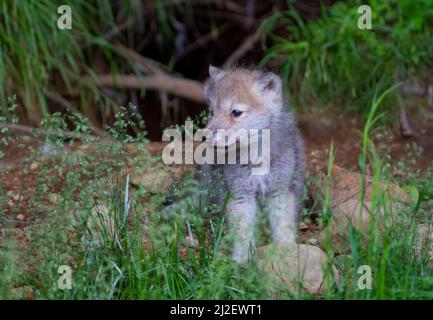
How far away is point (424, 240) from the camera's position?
3578mm

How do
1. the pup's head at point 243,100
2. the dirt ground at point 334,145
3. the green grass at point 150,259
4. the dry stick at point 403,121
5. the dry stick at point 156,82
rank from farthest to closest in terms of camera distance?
the dry stick at point 156,82 < the dry stick at point 403,121 < the dirt ground at point 334,145 < the pup's head at point 243,100 < the green grass at point 150,259

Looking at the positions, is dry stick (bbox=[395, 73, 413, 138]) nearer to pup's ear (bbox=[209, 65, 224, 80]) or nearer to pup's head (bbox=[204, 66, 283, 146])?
pup's head (bbox=[204, 66, 283, 146])

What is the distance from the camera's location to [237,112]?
3971 mm

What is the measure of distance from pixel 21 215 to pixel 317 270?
193 cm

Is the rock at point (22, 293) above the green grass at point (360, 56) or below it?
below

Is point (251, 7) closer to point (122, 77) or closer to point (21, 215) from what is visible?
point (122, 77)

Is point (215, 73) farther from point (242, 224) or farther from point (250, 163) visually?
point (242, 224)

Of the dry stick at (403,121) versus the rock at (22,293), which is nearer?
the rock at (22,293)

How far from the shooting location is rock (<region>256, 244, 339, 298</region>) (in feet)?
10.3

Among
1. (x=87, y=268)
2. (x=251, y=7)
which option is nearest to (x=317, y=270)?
(x=87, y=268)

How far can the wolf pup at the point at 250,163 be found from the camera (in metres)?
3.97

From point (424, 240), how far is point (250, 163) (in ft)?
3.23

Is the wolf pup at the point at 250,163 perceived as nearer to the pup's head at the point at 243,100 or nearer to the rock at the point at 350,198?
the pup's head at the point at 243,100

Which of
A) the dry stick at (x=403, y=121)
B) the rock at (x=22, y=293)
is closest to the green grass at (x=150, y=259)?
the rock at (x=22, y=293)
